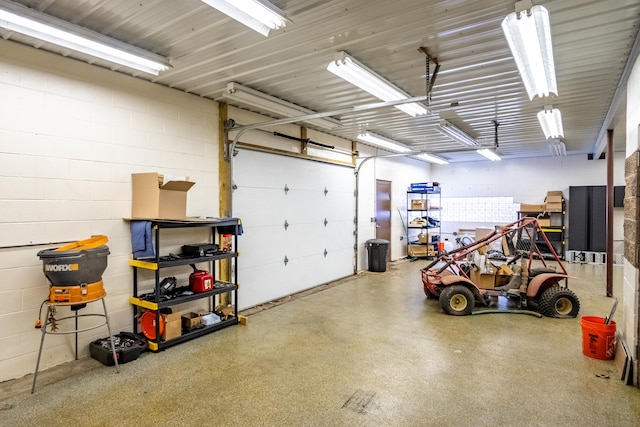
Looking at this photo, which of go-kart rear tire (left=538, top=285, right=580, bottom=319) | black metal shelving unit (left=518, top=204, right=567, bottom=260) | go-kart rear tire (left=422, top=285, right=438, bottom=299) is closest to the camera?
go-kart rear tire (left=538, top=285, right=580, bottom=319)

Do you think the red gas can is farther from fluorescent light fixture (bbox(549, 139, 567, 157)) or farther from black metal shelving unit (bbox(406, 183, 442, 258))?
fluorescent light fixture (bbox(549, 139, 567, 157))

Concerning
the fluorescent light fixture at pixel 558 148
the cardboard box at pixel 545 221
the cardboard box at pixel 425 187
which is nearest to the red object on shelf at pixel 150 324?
the cardboard box at pixel 425 187

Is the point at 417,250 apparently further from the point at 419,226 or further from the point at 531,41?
the point at 531,41

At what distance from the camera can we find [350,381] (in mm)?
2973

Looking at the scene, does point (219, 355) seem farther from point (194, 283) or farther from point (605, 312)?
point (605, 312)

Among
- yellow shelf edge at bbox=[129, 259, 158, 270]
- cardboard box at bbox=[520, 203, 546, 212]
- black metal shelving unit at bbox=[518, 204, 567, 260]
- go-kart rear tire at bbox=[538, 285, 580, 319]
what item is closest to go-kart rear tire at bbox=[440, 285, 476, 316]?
go-kart rear tire at bbox=[538, 285, 580, 319]

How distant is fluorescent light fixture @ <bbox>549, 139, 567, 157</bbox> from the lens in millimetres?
7488

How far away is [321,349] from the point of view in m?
3.64

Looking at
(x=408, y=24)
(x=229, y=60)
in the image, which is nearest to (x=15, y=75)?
(x=229, y=60)

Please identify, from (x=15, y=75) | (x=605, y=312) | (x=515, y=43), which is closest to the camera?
(x=515, y=43)

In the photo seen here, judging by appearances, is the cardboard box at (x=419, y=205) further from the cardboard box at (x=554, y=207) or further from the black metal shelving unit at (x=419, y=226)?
the cardboard box at (x=554, y=207)

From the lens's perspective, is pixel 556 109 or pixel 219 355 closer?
pixel 219 355

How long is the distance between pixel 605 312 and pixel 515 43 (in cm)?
422

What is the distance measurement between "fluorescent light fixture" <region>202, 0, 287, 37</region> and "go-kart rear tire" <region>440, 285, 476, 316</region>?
3922 mm
